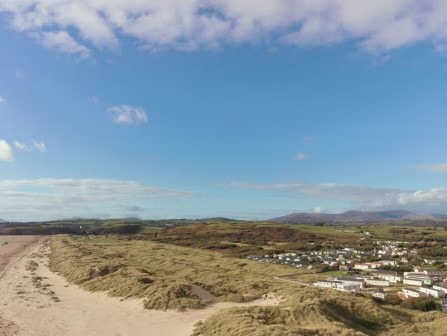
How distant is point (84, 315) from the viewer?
2989 centimetres

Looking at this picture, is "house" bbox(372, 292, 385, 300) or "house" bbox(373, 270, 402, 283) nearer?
"house" bbox(372, 292, 385, 300)

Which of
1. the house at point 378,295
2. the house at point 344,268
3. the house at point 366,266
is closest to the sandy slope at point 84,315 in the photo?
the house at point 378,295

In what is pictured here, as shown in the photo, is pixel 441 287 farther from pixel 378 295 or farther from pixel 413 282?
pixel 378 295

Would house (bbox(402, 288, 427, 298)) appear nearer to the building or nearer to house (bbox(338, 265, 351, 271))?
the building

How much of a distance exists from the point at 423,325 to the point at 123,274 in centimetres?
2624

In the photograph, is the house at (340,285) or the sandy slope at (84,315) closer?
the sandy slope at (84,315)

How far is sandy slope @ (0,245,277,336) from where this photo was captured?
84.8 feet

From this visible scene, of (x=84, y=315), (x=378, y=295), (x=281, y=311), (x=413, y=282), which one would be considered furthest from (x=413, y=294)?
(x=84, y=315)

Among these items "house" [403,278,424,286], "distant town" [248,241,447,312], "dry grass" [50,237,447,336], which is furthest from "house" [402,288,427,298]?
"dry grass" [50,237,447,336]

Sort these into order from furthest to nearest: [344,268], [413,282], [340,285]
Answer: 1. [344,268]
2. [413,282]
3. [340,285]

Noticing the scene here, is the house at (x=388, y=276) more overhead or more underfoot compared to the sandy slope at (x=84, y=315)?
more underfoot

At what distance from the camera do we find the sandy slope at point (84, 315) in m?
25.9

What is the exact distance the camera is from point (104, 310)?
1240 inches

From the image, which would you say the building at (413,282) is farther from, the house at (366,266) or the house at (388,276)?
the house at (366,266)
